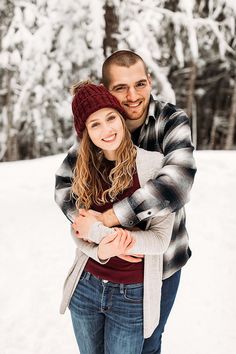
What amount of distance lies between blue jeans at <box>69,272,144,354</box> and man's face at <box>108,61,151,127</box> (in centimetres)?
92

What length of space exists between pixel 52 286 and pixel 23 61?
313 inches

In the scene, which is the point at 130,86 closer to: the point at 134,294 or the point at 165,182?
the point at 165,182

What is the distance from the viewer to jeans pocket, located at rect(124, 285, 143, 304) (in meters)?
2.05

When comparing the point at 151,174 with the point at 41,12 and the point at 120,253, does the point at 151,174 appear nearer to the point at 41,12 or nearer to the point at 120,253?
the point at 120,253

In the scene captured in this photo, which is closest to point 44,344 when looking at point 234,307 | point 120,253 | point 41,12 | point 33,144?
point 234,307

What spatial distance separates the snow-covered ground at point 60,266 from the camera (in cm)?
363

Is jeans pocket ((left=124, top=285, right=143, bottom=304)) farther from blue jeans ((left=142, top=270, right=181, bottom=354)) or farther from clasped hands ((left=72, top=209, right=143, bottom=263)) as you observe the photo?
blue jeans ((left=142, top=270, right=181, bottom=354))

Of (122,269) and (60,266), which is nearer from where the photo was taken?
(122,269)

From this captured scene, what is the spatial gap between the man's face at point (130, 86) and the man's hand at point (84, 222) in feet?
2.00

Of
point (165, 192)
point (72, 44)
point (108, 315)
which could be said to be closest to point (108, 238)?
point (165, 192)

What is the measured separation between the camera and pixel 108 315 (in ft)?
6.96

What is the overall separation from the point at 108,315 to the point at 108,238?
48 centimetres

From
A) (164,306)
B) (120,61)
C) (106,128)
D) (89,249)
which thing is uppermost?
(120,61)

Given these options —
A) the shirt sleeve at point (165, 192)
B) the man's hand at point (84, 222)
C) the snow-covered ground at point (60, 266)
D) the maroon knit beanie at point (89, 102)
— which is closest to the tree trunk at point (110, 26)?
the snow-covered ground at point (60, 266)
